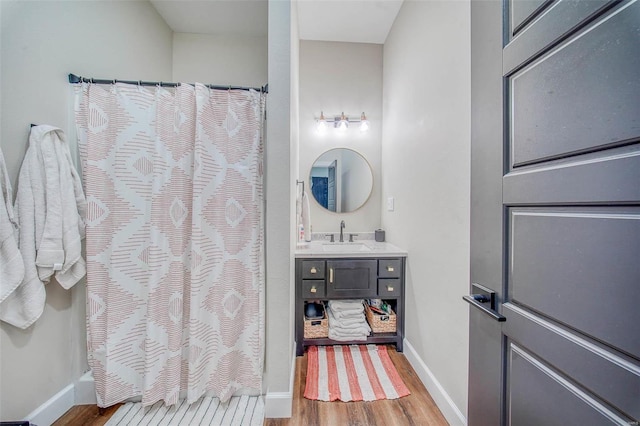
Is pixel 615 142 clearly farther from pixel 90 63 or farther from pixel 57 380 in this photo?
pixel 57 380

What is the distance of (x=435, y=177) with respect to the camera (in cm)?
152

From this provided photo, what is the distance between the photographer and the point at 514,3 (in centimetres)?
68

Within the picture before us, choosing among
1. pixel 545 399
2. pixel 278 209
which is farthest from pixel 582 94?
pixel 278 209

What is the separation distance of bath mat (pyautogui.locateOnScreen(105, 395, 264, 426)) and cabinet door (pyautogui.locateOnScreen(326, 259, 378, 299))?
89cm

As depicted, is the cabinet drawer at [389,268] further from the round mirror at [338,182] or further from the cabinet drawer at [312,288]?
the round mirror at [338,182]

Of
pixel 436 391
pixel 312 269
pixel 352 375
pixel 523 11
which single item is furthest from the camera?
pixel 312 269

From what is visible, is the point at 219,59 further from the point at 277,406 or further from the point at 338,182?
the point at 277,406

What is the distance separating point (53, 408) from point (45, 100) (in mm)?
1674

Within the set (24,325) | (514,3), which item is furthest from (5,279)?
(514,3)

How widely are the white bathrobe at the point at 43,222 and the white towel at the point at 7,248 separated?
5cm

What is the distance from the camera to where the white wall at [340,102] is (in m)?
2.58

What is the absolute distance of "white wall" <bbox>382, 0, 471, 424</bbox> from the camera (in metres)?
1.25

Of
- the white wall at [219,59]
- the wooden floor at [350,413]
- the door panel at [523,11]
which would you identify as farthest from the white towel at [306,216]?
the door panel at [523,11]

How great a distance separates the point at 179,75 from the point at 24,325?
213cm
